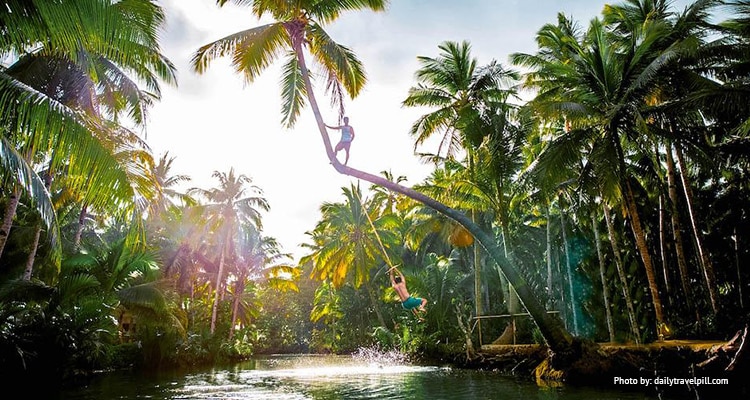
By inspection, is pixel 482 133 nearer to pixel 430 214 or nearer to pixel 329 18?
pixel 430 214

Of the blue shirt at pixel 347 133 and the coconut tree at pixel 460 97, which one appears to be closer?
the blue shirt at pixel 347 133

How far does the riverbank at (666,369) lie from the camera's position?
733 centimetres

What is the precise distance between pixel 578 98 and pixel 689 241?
31.6 ft

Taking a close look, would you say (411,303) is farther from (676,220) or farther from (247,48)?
(676,220)

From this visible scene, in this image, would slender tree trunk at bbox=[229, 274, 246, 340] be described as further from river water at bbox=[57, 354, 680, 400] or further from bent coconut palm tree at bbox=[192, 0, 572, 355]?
bent coconut palm tree at bbox=[192, 0, 572, 355]

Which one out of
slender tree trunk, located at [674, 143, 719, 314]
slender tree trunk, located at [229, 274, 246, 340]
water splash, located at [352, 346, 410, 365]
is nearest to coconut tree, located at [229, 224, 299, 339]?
slender tree trunk, located at [229, 274, 246, 340]

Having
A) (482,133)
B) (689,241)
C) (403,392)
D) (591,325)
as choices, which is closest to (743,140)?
(689,241)

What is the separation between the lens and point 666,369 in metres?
8.59

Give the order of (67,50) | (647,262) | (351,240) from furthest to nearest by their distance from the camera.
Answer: (351,240) → (647,262) → (67,50)

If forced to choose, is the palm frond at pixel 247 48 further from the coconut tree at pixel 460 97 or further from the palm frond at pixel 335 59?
the coconut tree at pixel 460 97

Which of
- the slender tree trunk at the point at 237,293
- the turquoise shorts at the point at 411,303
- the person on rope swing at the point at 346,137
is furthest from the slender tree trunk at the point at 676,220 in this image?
the slender tree trunk at the point at 237,293

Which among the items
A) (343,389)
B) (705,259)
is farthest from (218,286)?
(705,259)

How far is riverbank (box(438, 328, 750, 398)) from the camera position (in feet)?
24.0

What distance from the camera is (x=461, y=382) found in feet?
37.2
